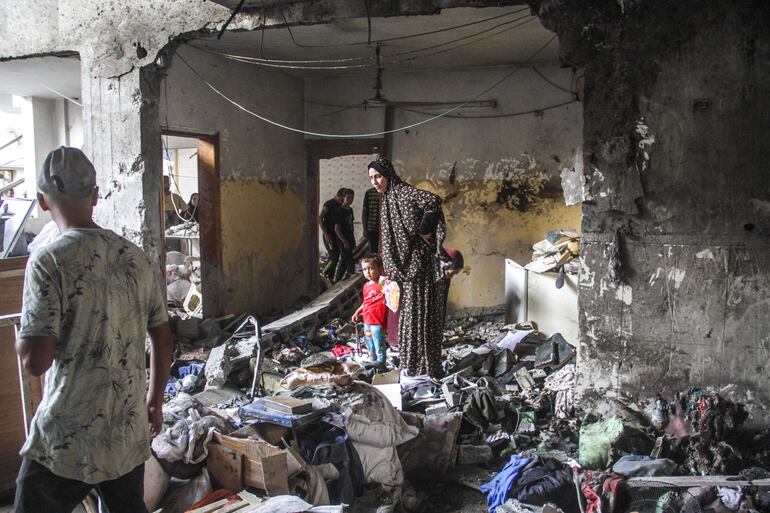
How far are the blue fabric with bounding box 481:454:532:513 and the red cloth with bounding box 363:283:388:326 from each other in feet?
7.88

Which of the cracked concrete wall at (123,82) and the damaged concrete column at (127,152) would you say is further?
the damaged concrete column at (127,152)

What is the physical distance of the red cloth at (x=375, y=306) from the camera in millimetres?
6039

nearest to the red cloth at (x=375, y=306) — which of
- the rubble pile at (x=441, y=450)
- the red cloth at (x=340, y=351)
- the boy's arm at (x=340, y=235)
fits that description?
the red cloth at (x=340, y=351)

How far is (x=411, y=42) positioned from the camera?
23.9 feet

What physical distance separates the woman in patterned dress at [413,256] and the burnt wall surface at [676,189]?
1576 millimetres

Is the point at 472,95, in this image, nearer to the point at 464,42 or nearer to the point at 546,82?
the point at 546,82

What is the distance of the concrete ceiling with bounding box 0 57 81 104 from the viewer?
8.22 meters

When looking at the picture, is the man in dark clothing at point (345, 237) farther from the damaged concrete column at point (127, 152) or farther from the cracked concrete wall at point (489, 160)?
the damaged concrete column at point (127, 152)

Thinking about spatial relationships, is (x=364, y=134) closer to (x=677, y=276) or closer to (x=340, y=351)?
(x=340, y=351)

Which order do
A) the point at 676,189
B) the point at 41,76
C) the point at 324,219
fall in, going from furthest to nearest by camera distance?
the point at 324,219 → the point at 41,76 → the point at 676,189

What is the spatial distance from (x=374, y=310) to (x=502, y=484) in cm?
261

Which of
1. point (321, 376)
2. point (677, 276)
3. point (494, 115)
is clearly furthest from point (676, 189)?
point (494, 115)

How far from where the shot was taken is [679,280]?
418cm

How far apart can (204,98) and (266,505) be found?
5.71 m
